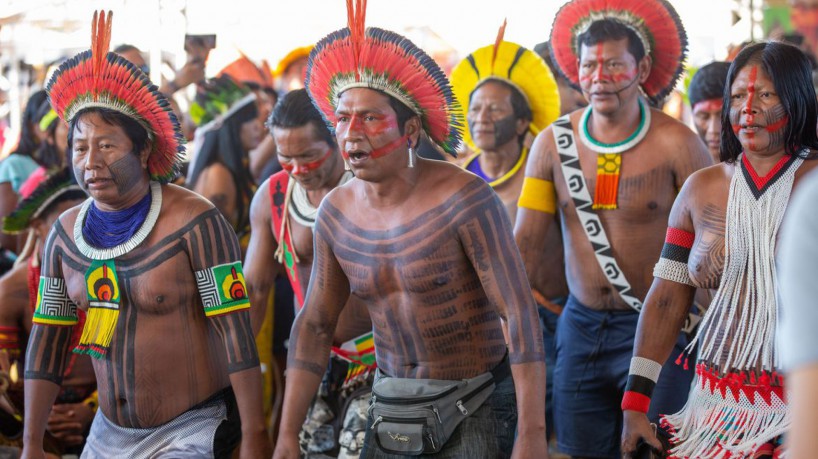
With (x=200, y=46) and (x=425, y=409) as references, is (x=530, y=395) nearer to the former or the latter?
(x=425, y=409)

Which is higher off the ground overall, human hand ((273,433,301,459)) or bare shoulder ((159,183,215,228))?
bare shoulder ((159,183,215,228))

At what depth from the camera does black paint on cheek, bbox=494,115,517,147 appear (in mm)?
6266

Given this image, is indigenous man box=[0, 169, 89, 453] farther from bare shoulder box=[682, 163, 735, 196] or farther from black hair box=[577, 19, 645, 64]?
bare shoulder box=[682, 163, 735, 196]

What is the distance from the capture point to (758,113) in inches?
142

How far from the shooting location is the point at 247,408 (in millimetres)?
3986

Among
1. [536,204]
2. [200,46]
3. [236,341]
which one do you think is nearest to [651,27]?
[536,204]

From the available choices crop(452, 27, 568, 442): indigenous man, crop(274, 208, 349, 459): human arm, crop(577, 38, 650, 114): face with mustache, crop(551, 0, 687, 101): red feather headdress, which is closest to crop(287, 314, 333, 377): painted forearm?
crop(274, 208, 349, 459): human arm

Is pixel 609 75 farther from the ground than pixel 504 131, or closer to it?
farther from the ground

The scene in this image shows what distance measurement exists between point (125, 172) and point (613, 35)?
7.74 ft

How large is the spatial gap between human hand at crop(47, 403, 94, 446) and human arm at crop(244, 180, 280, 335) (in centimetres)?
89

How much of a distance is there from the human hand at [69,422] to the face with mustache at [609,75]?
2.78 m

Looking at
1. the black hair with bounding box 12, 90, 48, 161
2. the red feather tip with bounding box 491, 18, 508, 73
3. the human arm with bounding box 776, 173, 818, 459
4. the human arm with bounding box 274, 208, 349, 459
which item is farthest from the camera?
the black hair with bounding box 12, 90, 48, 161

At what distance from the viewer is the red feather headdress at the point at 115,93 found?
4.23 metres

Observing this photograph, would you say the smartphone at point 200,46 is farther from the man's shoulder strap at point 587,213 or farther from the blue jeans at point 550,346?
the man's shoulder strap at point 587,213
